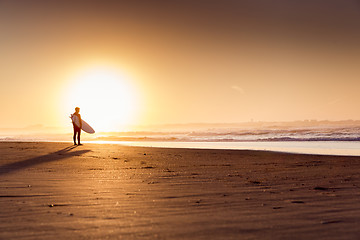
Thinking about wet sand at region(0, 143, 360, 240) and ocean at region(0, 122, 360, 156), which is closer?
wet sand at region(0, 143, 360, 240)

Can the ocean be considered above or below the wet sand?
above

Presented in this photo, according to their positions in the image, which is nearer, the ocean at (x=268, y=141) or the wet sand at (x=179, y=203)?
the wet sand at (x=179, y=203)

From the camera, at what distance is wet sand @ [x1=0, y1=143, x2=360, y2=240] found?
12.3 feet

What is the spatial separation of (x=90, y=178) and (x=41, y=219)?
324 centimetres

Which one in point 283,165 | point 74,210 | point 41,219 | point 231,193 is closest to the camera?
point 41,219

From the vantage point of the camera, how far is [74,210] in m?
4.61

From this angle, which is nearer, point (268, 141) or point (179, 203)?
point (179, 203)

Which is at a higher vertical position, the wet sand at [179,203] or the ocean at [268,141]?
the ocean at [268,141]

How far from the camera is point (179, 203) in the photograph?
5066 mm

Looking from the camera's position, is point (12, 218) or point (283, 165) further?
point (283, 165)

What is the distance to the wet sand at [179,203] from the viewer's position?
3742 millimetres

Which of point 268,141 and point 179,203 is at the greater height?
point 268,141

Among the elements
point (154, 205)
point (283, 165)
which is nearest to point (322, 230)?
point (154, 205)

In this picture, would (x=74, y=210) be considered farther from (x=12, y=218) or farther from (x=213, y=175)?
(x=213, y=175)
